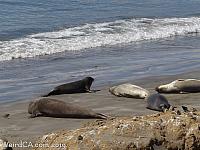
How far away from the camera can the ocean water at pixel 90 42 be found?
9617 millimetres

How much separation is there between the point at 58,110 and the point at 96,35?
9580 millimetres

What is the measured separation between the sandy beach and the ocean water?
0.62 m

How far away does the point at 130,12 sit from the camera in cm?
2175

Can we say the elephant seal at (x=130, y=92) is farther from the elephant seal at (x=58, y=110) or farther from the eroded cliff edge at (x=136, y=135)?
the eroded cliff edge at (x=136, y=135)

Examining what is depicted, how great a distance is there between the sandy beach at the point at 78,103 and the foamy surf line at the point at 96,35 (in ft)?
15.5

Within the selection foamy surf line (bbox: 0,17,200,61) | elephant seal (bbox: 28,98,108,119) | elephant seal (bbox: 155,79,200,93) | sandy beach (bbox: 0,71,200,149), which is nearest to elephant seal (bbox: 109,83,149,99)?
sandy beach (bbox: 0,71,200,149)

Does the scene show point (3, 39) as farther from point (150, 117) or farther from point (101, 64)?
point (150, 117)

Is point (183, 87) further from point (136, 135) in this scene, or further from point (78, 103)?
point (136, 135)

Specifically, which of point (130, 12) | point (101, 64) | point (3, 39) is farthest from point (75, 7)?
point (101, 64)

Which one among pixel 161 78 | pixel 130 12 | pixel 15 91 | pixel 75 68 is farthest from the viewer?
pixel 130 12

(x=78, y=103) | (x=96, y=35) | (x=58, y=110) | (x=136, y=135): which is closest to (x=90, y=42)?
(x=96, y=35)

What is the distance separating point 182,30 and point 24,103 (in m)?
11.6

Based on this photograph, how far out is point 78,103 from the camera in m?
7.24

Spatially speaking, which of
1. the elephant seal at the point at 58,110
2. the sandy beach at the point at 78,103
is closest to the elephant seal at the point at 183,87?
the sandy beach at the point at 78,103
